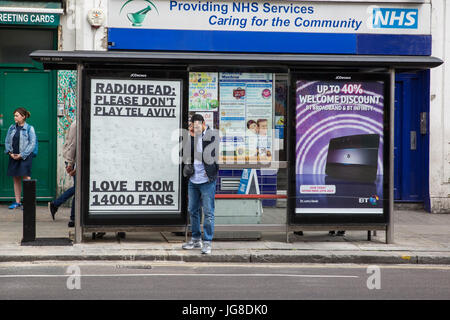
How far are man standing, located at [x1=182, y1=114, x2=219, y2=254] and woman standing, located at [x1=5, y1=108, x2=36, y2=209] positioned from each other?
4.68 m

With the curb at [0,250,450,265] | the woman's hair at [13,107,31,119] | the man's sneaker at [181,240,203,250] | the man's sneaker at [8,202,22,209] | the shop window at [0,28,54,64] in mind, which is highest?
the shop window at [0,28,54,64]

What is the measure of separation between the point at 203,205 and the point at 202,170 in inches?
19.3

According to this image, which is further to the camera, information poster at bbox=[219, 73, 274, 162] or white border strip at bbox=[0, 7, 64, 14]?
white border strip at bbox=[0, 7, 64, 14]

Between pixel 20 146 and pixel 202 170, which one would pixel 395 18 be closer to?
pixel 202 170

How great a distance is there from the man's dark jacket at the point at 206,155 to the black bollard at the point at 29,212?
2123 mm

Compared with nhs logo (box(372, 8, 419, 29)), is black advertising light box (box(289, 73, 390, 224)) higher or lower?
lower

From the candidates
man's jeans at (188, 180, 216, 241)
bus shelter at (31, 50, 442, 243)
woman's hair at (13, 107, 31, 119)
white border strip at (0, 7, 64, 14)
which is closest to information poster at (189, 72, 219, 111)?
bus shelter at (31, 50, 442, 243)

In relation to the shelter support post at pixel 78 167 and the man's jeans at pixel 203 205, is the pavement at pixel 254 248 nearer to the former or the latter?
the shelter support post at pixel 78 167

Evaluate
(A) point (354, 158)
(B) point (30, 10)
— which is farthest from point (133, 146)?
(B) point (30, 10)

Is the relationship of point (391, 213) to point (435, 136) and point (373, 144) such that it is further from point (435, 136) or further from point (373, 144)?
point (435, 136)

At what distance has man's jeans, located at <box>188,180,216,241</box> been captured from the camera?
8.80 metres

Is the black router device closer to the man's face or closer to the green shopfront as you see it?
the man's face
